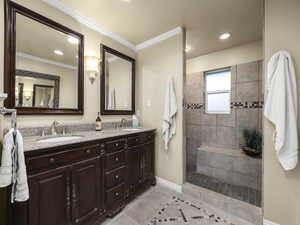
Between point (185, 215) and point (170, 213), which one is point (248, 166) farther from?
point (170, 213)

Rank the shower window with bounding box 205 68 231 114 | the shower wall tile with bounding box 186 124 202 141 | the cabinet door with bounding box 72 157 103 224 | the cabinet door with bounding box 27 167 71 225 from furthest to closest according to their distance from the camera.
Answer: the shower wall tile with bounding box 186 124 202 141 → the shower window with bounding box 205 68 231 114 → the cabinet door with bounding box 72 157 103 224 → the cabinet door with bounding box 27 167 71 225

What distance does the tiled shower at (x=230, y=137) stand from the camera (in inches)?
86.7

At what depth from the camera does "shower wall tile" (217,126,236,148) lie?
2.77m

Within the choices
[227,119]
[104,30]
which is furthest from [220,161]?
[104,30]

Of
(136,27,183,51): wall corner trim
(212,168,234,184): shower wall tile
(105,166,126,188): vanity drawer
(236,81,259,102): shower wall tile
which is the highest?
(136,27,183,51): wall corner trim

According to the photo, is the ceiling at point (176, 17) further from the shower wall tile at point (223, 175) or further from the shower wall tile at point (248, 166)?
the shower wall tile at point (223, 175)

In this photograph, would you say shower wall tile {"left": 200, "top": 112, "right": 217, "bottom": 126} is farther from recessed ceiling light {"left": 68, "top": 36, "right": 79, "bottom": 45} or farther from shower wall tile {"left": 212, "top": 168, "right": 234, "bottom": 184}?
recessed ceiling light {"left": 68, "top": 36, "right": 79, "bottom": 45}

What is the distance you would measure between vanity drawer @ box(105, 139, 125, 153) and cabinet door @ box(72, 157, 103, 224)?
165mm

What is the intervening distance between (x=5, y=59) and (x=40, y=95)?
0.42 m

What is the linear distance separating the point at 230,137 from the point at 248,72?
1383 mm

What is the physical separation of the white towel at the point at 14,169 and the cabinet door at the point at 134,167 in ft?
3.58

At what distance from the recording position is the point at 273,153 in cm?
140

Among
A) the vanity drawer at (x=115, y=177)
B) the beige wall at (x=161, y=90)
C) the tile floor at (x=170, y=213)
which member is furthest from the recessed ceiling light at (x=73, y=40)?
the tile floor at (x=170, y=213)

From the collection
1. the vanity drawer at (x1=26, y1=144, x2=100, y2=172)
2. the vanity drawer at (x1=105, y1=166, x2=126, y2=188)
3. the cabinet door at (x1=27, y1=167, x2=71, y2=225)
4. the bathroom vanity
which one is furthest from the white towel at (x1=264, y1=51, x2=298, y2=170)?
the cabinet door at (x1=27, y1=167, x2=71, y2=225)
